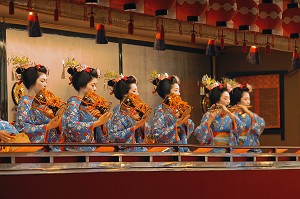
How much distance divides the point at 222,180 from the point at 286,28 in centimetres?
377

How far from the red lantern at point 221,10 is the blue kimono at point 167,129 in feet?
4.86

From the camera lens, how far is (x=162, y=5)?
424 inches

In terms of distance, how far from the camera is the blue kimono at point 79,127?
1081cm

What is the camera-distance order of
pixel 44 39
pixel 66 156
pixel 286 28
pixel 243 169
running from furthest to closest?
1. pixel 44 39
2. pixel 286 28
3. pixel 243 169
4. pixel 66 156

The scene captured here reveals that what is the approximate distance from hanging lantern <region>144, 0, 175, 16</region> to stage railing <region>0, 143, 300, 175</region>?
5.14 ft

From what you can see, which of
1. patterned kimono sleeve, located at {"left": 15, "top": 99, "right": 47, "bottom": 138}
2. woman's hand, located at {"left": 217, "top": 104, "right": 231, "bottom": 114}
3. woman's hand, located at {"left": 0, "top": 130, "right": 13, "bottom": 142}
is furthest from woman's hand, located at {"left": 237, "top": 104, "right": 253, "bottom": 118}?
woman's hand, located at {"left": 0, "top": 130, "right": 13, "bottom": 142}

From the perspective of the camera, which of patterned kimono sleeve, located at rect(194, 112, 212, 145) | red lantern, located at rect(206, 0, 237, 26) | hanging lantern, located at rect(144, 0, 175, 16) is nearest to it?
hanging lantern, located at rect(144, 0, 175, 16)

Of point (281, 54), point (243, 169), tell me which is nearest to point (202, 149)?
point (243, 169)

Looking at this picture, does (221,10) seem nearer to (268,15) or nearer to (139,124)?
(268,15)

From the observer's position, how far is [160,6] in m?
10.8

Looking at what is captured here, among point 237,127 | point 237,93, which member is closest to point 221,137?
point 237,127

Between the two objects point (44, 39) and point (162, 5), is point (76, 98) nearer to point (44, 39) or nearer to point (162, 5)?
point (162, 5)

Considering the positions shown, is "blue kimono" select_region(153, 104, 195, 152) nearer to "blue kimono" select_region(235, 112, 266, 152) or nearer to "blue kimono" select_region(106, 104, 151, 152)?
"blue kimono" select_region(106, 104, 151, 152)

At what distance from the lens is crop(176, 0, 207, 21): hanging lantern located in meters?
11.2
